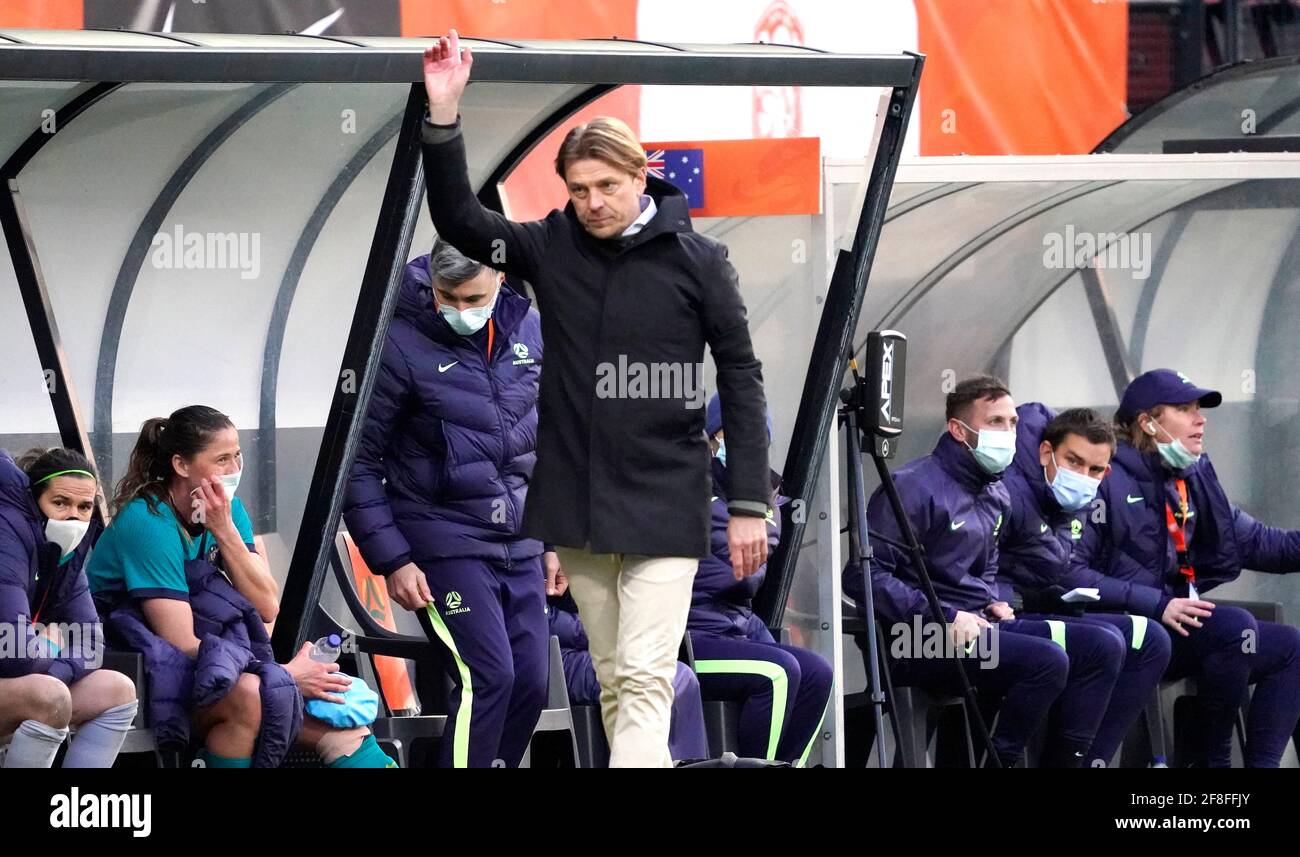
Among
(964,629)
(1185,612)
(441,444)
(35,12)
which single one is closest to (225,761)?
(441,444)

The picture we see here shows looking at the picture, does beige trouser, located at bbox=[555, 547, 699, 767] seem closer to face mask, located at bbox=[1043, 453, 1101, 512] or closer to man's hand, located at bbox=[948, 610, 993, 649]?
man's hand, located at bbox=[948, 610, 993, 649]

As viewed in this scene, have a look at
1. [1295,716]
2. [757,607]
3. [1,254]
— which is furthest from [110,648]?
[1295,716]

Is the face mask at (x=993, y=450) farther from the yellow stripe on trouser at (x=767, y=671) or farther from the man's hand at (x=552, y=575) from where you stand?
the man's hand at (x=552, y=575)

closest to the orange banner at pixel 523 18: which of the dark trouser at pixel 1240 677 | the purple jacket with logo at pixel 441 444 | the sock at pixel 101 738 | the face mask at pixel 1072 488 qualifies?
the face mask at pixel 1072 488

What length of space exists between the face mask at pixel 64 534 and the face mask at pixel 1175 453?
3865 mm

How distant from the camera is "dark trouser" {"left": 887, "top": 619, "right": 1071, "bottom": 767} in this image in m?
6.54

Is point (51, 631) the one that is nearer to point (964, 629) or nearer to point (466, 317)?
point (466, 317)

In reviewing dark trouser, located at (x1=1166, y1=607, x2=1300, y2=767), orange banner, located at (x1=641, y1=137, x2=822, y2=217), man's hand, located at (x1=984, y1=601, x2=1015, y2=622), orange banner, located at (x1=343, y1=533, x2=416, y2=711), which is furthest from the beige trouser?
dark trouser, located at (x1=1166, y1=607, x2=1300, y2=767)

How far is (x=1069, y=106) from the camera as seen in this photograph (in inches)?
367

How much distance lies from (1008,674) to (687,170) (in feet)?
6.15

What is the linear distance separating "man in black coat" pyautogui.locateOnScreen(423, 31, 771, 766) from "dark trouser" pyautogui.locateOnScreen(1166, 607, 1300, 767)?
9.94 feet

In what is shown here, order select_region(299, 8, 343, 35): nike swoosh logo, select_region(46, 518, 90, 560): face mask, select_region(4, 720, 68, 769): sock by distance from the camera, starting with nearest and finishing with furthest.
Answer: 1. select_region(4, 720, 68, 769): sock
2. select_region(46, 518, 90, 560): face mask
3. select_region(299, 8, 343, 35): nike swoosh logo

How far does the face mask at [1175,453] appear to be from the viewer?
7305 mm

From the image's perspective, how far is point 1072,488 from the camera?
23.3ft
